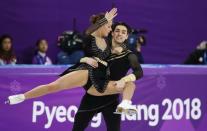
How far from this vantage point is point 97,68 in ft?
17.5

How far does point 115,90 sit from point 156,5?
5.66 metres

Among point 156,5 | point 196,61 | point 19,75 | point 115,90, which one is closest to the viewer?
point 115,90

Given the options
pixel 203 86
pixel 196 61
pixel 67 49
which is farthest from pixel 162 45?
pixel 203 86

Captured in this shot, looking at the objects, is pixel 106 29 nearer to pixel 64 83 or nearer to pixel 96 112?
pixel 64 83

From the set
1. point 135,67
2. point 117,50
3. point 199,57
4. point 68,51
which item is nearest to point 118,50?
point 117,50

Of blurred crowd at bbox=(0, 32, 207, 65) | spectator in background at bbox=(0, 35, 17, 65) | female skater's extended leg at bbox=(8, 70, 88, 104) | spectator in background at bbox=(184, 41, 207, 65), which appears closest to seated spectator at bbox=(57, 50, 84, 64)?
blurred crowd at bbox=(0, 32, 207, 65)

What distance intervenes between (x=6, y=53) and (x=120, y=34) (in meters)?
3.33

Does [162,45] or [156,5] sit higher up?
[156,5]

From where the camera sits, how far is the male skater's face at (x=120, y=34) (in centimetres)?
536

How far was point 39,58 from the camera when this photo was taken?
8867 millimetres

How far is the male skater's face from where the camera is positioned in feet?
17.6

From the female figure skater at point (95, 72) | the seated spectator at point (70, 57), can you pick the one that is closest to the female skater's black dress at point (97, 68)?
the female figure skater at point (95, 72)

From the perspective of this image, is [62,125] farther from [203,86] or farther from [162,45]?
[162,45]

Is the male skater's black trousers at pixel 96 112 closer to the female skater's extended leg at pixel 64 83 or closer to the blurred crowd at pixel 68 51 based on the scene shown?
the female skater's extended leg at pixel 64 83
